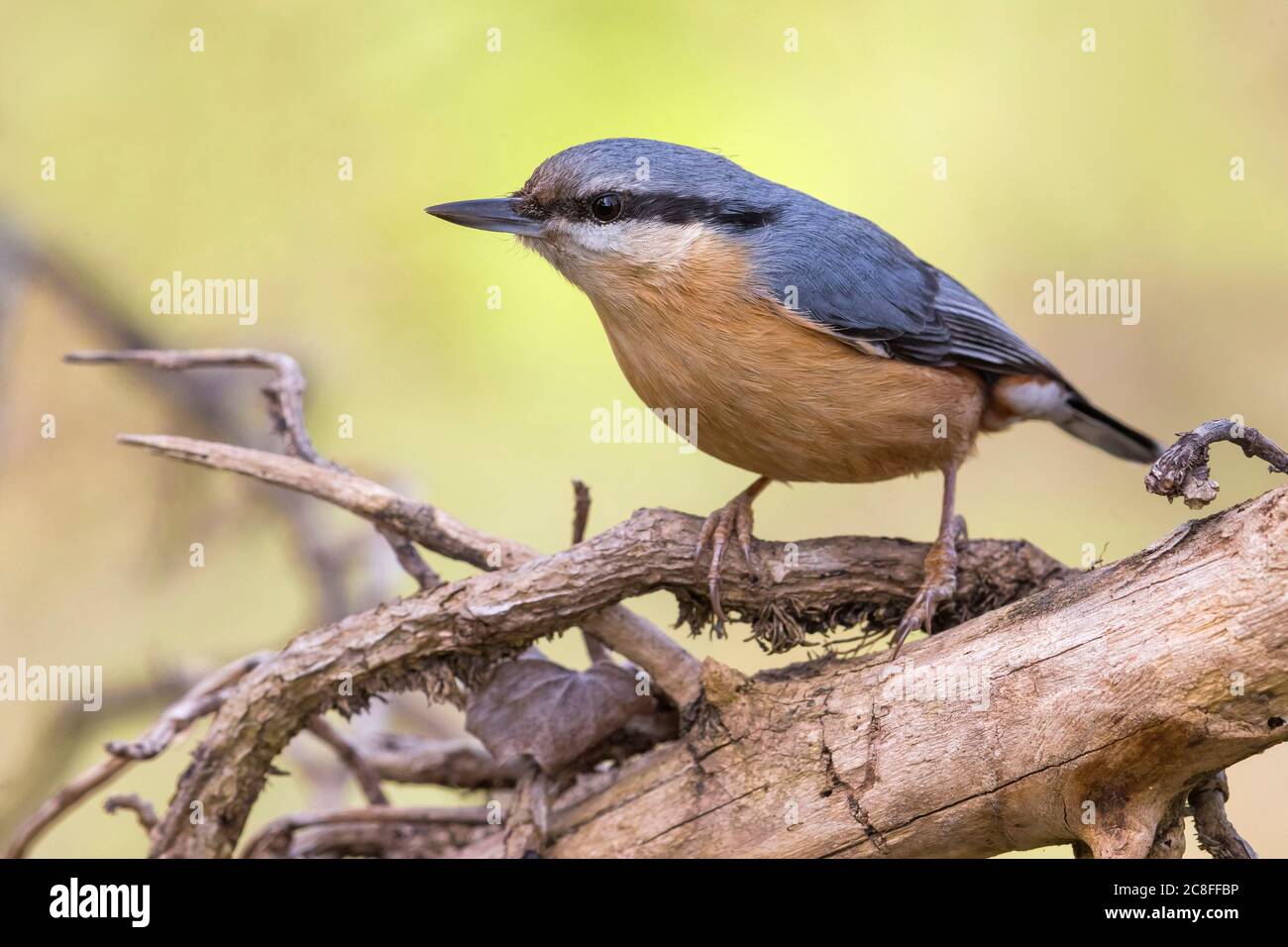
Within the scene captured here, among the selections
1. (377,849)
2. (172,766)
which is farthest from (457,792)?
(172,766)

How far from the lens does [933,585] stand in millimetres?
2277

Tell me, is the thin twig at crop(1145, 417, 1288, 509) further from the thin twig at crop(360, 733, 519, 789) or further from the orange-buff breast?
the thin twig at crop(360, 733, 519, 789)

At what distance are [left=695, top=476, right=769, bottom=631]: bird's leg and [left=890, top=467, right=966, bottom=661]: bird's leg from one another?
0.32 meters

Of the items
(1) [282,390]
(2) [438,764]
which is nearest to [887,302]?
(1) [282,390]

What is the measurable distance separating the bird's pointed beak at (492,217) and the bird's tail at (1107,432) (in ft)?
4.47

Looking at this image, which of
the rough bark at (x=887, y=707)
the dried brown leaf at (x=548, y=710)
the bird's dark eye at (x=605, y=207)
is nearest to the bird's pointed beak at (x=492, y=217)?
the bird's dark eye at (x=605, y=207)

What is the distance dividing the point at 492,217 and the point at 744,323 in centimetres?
56

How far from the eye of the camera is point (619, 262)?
236 centimetres

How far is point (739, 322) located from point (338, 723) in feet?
5.26

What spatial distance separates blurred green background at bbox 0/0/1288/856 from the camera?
3209 mm

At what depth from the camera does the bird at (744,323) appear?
231 cm

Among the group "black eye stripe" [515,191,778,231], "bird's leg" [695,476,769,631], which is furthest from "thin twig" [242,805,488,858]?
"black eye stripe" [515,191,778,231]
